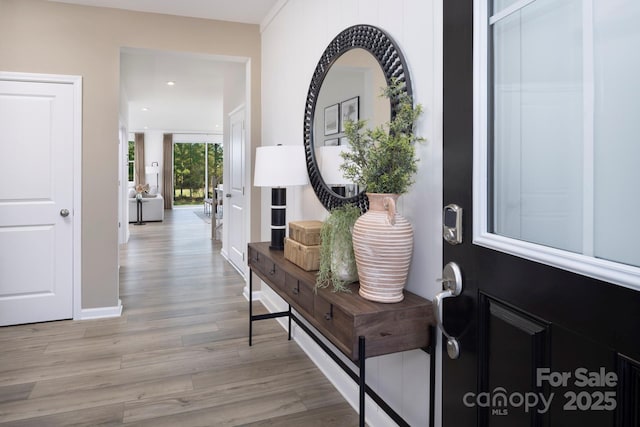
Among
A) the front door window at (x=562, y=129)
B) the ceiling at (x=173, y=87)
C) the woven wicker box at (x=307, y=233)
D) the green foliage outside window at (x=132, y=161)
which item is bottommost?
the woven wicker box at (x=307, y=233)

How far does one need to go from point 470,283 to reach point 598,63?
1.74 feet

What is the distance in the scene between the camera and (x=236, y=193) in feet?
18.3

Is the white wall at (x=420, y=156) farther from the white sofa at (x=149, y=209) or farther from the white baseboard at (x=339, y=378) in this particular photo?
the white sofa at (x=149, y=209)

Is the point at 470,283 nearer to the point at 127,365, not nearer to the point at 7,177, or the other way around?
the point at 127,365

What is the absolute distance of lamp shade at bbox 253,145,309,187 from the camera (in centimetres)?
251

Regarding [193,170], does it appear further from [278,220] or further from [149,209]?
[278,220]

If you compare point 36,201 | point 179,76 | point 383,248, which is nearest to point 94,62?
point 36,201

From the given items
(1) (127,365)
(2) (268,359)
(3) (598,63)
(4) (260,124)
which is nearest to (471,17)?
(3) (598,63)

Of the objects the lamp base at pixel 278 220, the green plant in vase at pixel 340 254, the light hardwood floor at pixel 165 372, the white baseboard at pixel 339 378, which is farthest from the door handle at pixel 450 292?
the lamp base at pixel 278 220

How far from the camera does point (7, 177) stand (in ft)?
11.1

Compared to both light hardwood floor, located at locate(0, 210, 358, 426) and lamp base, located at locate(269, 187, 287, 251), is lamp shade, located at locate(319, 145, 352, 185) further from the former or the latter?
light hardwood floor, located at locate(0, 210, 358, 426)

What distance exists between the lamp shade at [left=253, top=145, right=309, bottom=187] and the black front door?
148 centimetres

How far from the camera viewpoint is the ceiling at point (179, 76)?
3.59 metres

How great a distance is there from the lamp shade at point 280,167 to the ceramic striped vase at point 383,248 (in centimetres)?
106
